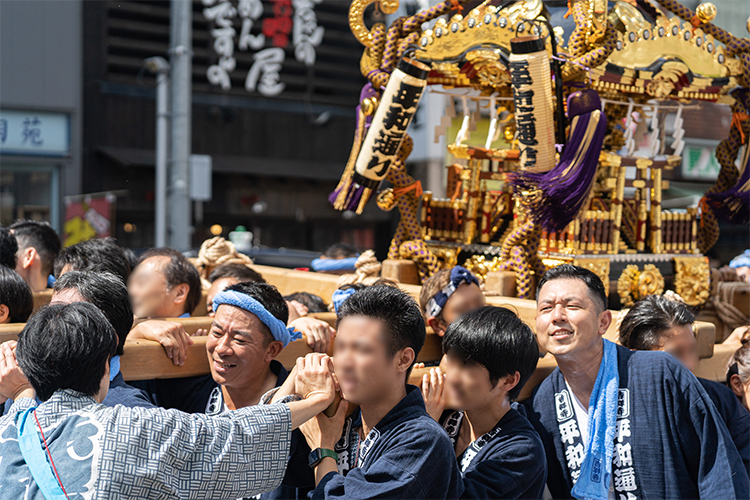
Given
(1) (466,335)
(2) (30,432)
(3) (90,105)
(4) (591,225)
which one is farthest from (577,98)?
(3) (90,105)

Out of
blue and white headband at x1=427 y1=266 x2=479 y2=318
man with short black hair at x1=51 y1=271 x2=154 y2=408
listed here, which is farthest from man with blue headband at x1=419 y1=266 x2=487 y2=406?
man with short black hair at x1=51 y1=271 x2=154 y2=408

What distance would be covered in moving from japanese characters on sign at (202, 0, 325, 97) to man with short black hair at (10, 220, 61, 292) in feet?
30.8

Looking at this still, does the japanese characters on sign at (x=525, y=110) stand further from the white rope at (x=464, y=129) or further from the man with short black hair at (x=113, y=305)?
the man with short black hair at (x=113, y=305)

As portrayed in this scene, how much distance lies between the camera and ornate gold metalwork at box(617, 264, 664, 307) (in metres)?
4.25

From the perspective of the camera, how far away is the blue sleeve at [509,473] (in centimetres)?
202

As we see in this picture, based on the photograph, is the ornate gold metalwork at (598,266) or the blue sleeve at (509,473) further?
the ornate gold metalwork at (598,266)

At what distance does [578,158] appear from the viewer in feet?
12.5

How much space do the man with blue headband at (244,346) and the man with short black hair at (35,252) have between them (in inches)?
64.5

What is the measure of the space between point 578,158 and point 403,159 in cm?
126

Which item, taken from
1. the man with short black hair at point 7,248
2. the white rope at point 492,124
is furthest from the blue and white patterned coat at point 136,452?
the white rope at point 492,124

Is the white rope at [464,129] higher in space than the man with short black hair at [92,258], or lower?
higher

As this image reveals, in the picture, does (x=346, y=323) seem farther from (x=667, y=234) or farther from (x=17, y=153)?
(x=17, y=153)

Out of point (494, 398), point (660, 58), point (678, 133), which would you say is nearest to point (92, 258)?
point (494, 398)

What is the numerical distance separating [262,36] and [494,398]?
11.8 m
